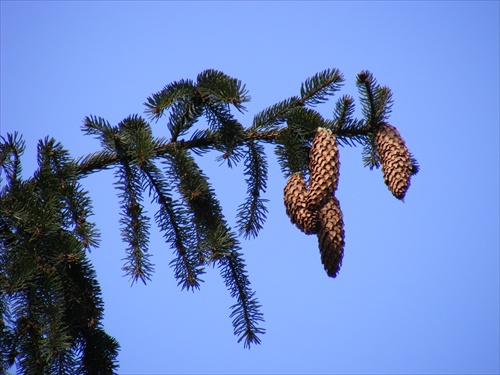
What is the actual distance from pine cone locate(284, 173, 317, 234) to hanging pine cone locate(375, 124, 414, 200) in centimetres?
34

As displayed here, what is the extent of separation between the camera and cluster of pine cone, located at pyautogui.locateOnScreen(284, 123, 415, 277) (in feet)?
8.55

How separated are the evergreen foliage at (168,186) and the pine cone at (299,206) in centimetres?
9

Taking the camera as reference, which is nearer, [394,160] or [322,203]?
[322,203]

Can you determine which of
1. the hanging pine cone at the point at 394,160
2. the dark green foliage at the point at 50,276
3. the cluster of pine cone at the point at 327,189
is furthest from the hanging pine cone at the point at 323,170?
the dark green foliage at the point at 50,276

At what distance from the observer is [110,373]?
2.91 meters

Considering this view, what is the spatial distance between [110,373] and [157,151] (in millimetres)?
868

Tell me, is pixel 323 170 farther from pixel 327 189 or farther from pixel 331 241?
pixel 331 241

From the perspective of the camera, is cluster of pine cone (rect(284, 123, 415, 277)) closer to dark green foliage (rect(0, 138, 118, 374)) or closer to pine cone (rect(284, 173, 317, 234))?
pine cone (rect(284, 173, 317, 234))

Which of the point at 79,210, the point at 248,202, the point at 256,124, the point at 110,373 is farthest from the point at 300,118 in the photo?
the point at 110,373

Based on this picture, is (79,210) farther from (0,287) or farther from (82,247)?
(0,287)

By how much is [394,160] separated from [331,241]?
1.51ft

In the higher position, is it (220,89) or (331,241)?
(220,89)

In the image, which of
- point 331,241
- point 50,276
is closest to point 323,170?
point 331,241

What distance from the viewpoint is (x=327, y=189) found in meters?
2.68
